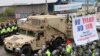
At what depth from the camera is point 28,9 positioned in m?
45.7

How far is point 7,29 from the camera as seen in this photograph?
21.4 meters

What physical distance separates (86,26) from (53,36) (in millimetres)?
5501

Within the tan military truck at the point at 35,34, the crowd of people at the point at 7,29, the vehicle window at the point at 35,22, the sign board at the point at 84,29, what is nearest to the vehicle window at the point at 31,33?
the tan military truck at the point at 35,34

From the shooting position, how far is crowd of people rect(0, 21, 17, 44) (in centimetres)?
2097

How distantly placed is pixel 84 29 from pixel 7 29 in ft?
29.6

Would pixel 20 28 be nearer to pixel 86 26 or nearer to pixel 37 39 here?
pixel 37 39

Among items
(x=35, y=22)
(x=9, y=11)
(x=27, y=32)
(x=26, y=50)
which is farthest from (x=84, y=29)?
(x=9, y=11)

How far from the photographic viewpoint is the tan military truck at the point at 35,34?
17.6 metres

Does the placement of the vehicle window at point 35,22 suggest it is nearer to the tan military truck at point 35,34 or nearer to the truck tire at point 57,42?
the tan military truck at point 35,34

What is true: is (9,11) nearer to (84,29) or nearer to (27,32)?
(27,32)

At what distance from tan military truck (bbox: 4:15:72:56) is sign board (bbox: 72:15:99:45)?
4.65m

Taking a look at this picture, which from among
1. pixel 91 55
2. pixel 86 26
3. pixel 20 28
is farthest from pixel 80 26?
pixel 20 28

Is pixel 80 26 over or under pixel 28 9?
over

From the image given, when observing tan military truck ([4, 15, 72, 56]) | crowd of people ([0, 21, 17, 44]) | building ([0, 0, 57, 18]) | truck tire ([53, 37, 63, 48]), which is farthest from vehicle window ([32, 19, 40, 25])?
building ([0, 0, 57, 18])
